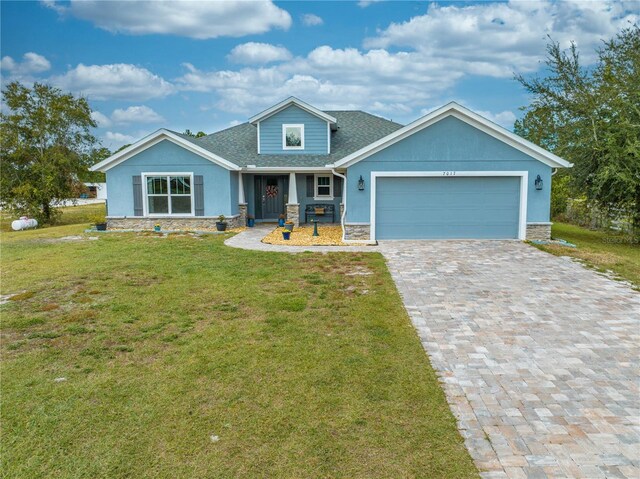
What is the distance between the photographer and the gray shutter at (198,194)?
61.4ft

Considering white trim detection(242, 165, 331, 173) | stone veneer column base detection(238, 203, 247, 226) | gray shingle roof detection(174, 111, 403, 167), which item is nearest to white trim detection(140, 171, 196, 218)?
gray shingle roof detection(174, 111, 403, 167)

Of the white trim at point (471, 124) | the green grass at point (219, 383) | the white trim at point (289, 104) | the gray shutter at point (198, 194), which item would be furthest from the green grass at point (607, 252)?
the gray shutter at point (198, 194)

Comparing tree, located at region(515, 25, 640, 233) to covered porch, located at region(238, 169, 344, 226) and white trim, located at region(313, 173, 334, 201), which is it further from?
covered porch, located at region(238, 169, 344, 226)

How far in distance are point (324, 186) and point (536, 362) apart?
15798 millimetres

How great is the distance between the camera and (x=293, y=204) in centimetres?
1938

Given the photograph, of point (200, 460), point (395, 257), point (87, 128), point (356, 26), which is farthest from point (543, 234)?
point (87, 128)

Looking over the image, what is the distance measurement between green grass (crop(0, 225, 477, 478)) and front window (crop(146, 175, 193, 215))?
382 inches

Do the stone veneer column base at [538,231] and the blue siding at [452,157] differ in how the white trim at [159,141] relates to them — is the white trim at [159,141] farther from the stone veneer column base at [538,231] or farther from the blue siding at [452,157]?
the stone veneer column base at [538,231]

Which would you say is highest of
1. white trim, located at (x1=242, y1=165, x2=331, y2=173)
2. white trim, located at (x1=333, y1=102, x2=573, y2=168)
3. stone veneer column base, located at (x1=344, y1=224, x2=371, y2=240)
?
white trim, located at (x1=333, y1=102, x2=573, y2=168)

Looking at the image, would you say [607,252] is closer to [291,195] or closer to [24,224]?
[291,195]

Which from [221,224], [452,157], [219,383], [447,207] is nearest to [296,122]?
[221,224]

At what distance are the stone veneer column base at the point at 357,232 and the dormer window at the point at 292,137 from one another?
6.92m

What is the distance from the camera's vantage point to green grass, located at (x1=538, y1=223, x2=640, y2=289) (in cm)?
1082

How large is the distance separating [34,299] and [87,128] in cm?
2040
